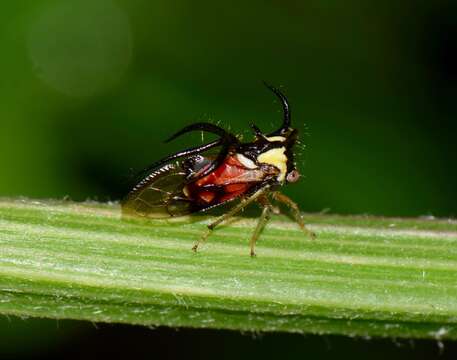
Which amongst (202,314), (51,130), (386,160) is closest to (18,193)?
(51,130)

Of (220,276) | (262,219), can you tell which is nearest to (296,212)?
(262,219)

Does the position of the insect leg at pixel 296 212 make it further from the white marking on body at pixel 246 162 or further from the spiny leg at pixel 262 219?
the white marking on body at pixel 246 162

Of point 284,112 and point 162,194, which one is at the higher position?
point 284,112

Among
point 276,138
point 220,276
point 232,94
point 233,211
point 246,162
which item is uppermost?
point 232,94

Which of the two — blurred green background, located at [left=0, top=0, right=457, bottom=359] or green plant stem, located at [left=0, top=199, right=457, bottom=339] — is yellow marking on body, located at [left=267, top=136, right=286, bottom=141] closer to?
blurred green background, located at [left=0, top=0, right=457, bottom=359]

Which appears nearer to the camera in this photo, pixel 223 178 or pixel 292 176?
pixel 223 178

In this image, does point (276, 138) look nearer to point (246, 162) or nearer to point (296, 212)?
point (246, 162)
